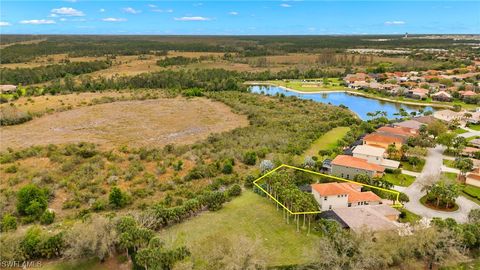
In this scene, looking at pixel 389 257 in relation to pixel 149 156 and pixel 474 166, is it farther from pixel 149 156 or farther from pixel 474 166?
pixel 149 156

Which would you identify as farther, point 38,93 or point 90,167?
point 38,93

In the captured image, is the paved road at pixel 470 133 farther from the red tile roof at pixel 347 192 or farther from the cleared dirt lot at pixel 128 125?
the cleared dirt lot at pixel 128 125

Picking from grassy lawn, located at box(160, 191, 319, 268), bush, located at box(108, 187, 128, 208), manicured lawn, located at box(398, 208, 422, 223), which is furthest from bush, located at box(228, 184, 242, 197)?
manicured lawn, located at box(398, 208, 422, 223)

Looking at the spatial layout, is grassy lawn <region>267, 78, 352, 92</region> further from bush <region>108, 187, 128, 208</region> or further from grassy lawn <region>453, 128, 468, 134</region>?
bush <region>108, 187, 128, 208</region>

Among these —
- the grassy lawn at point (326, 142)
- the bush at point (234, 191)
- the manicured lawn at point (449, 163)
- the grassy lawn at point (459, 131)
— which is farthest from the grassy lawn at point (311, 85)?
the bush at point (234, 191)

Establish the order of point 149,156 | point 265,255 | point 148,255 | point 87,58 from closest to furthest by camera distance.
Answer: point 148,255, point 265,255, point 149,156, point 87,58

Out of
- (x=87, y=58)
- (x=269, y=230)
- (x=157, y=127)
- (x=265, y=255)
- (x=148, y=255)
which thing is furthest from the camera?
(x=87, y=58)

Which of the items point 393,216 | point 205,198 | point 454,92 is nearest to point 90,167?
point 205,198
